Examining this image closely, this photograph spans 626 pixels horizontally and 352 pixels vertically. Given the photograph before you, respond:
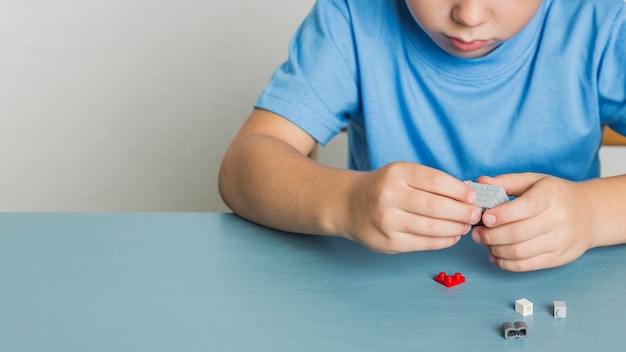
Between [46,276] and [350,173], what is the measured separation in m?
0.28

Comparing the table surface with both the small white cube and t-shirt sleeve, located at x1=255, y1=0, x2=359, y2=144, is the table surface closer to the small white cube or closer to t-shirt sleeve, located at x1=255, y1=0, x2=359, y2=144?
the small white cube

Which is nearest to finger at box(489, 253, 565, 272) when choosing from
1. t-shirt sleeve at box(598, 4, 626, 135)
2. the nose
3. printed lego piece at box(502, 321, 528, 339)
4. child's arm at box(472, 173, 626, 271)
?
child's arm at box(472, 173, 626, 271)

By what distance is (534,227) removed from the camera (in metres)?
0.65

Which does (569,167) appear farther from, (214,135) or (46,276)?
(214,135)

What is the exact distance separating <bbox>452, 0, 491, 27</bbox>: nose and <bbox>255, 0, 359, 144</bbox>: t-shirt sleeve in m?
0.22

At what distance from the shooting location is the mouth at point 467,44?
789mm

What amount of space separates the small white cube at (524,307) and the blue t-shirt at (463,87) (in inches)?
15.2

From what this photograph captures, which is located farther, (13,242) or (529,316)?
(13,242)

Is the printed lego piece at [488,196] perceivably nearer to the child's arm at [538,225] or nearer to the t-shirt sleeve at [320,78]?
the child's arm at [538,225]

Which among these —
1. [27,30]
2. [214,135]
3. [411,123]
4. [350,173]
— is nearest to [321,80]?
[411,123]

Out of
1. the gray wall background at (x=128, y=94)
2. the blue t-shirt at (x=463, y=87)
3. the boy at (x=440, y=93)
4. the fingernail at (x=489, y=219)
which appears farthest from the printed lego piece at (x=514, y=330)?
the gray wall background at (x=128, y=94)

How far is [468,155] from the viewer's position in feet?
3.19

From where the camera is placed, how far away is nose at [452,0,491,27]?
745 mm

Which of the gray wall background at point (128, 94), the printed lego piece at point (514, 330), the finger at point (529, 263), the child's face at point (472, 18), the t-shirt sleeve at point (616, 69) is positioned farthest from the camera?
the gray wall background at point (128, 94)
